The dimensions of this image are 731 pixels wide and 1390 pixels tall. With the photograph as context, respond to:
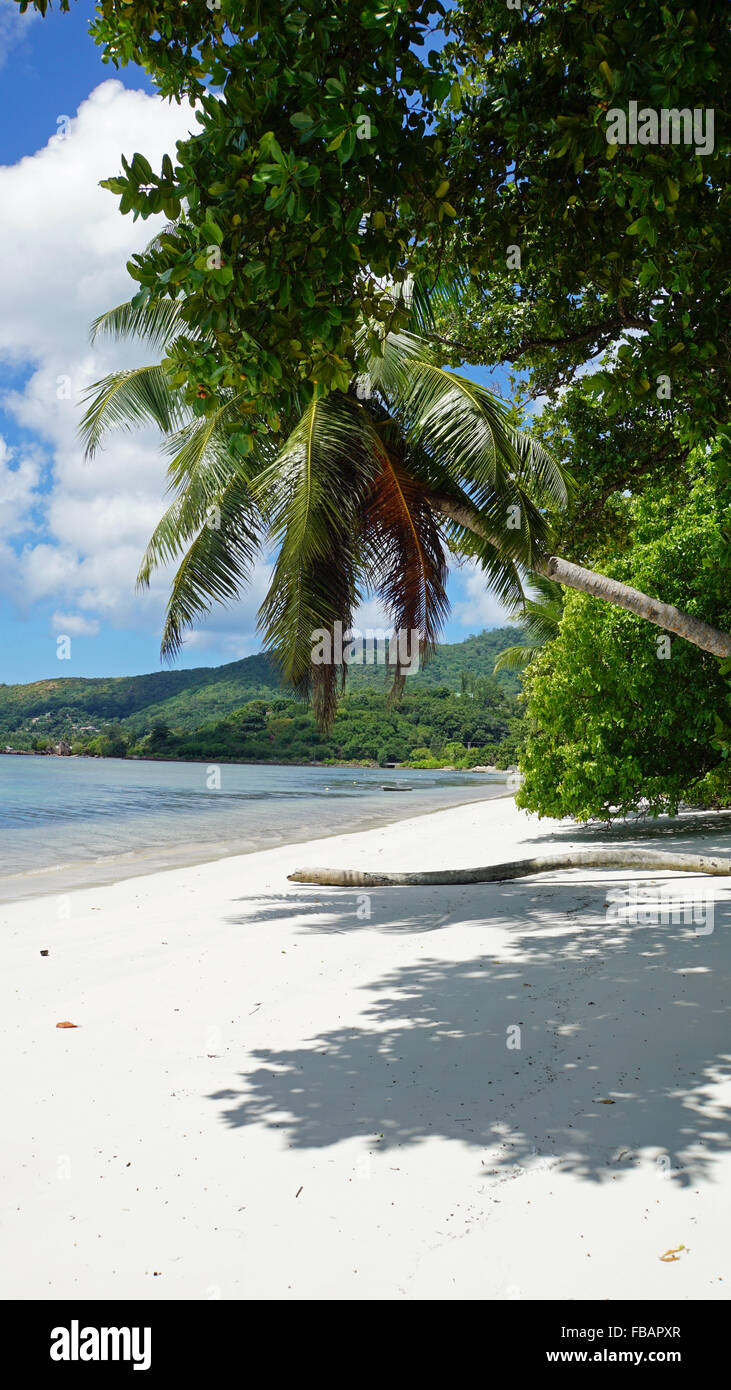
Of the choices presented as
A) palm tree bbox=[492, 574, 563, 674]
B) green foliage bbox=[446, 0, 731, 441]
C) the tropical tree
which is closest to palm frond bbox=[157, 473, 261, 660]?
the tropical tree

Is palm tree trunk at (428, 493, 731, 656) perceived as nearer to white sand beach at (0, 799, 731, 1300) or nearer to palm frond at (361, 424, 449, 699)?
palm frond at (361, 424, 449, 699)

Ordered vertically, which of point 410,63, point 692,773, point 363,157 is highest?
point 410,63

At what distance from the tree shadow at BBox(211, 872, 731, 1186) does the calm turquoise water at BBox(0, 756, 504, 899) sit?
385 inches

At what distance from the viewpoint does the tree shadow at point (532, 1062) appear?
138 inches

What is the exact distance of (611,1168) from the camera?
3.24m

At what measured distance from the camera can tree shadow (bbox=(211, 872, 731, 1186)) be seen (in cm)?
352

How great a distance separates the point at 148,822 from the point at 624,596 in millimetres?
23366

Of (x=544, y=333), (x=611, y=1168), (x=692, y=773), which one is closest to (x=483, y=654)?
(x=692, y=773)

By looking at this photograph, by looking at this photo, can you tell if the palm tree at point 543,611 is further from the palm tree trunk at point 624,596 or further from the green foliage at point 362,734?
the green foliage at point 362,734

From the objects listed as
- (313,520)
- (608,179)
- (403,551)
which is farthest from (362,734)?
(608,179)

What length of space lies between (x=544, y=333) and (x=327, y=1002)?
7283mm

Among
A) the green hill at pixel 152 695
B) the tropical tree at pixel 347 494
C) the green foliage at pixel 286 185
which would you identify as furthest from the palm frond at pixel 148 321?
the green hill at pixel 152 695

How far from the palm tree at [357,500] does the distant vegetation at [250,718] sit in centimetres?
5085
